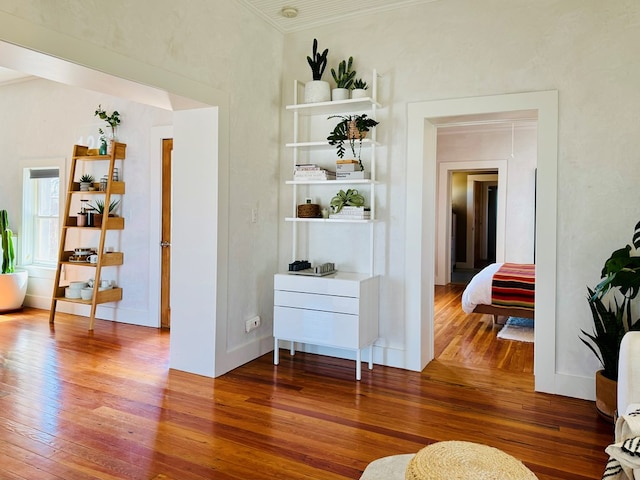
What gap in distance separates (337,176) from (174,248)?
1425mm

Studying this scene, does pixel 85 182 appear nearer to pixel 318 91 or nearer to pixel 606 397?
pixel 318 91

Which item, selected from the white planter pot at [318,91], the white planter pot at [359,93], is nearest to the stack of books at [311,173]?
the white planter pot at [318,91]

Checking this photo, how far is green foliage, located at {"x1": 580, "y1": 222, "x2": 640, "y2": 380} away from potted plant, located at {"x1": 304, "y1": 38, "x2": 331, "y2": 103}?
2393 mm

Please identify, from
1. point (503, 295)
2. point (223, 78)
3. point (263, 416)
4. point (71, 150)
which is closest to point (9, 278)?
point (71, 150)

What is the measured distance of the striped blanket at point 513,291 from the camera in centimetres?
488

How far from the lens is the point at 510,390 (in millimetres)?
3332

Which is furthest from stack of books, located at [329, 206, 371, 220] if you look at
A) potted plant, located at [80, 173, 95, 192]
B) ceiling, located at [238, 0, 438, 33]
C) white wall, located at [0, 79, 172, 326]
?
potted plant, located at [80, 173, 95, 192]

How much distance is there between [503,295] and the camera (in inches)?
196

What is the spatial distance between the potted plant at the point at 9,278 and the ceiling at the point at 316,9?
4304 mm

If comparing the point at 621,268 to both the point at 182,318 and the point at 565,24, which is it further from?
the point at 182,318

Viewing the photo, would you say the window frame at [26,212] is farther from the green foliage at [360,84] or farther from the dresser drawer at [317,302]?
the green foliage at [360,84]

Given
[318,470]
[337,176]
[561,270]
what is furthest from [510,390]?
[337,176]

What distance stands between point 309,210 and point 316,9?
162cm

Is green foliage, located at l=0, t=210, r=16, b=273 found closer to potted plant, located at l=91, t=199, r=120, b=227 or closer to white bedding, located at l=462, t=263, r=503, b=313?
potted plant, located at l=91, t=199, r=120, b=227
